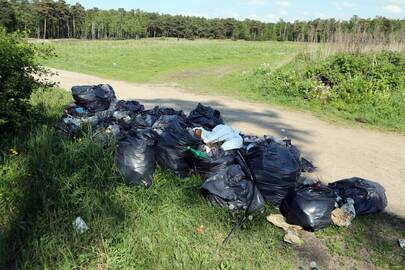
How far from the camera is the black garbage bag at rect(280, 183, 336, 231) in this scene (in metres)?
4.35

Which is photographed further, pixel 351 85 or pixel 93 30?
pixel 93 30

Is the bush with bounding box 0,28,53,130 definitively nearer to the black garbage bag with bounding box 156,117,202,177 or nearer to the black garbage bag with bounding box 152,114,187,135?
the black garbage bag with bounding box 152,114,187,135

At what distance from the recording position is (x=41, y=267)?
352 cm

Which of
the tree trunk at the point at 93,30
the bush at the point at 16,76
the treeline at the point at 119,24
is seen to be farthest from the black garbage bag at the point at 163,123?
the tree trunk at the point at 93,30

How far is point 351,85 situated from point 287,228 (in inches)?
314

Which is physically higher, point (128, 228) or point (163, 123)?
point (163, 123)

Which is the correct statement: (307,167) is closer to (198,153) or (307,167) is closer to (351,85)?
(198,153)

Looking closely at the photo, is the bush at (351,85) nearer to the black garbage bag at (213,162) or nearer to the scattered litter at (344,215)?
the scattered litter at (344,215)

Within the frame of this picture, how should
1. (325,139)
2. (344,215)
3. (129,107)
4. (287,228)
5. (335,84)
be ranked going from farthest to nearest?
1. (335,84)
2. (325,139)
3. (129,107)
4. (344,215)
5. (287,228)

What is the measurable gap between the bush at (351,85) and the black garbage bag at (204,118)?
4796 mm

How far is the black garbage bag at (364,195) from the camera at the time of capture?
15.3 feet

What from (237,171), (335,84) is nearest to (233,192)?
(237,171)

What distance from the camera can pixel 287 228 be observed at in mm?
4336

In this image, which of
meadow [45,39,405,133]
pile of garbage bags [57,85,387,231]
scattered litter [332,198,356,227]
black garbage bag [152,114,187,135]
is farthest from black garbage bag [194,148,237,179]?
meadow [45,39,405,133]
